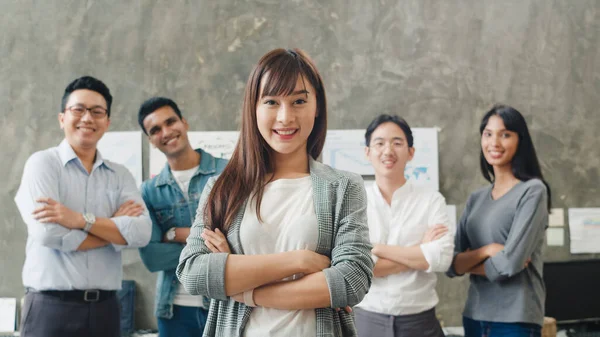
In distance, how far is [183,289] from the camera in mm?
2646

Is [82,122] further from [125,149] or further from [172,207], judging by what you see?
[125,149]

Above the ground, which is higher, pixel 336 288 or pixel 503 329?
pixel 336 288

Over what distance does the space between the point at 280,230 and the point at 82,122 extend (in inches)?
61.5

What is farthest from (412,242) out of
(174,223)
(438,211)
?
(174,223)

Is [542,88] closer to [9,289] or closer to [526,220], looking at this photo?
[526,220]

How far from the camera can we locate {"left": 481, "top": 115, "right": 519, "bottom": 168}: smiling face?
269cm

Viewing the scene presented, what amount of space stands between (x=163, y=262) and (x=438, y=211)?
1.42 meters

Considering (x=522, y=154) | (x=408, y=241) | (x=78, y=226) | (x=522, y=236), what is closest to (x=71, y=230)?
(x=78, y=226)

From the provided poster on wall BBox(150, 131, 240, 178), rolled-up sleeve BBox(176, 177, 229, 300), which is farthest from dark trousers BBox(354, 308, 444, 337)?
poster on wall BBox(150, 131, 240, 178)

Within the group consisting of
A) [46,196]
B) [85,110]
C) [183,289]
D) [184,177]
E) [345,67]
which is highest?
[345,67]

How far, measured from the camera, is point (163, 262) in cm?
274

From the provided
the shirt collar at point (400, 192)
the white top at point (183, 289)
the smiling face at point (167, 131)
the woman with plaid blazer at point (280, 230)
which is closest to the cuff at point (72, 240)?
the white top at point (183, 289)

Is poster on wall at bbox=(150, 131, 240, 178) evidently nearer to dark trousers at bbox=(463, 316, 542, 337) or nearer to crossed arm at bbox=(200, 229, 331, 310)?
dark trousers at bbox=(463, 316, 542, 337)

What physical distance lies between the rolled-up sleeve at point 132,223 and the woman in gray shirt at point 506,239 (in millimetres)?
1582
